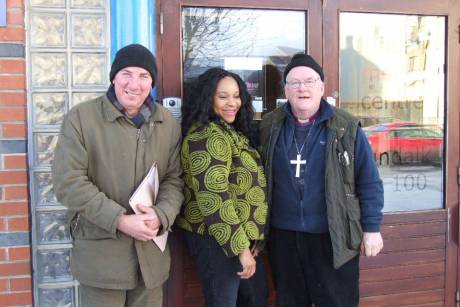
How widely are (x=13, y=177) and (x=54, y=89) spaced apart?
1.67 feet

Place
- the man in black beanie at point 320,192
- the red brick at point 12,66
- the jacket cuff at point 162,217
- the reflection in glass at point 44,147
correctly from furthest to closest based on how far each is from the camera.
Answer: the reflection in glass at point 44,147 < the red brick at point 12,66 < the man in black beanie at point 320,192 < the jacket cuff at point 162,217

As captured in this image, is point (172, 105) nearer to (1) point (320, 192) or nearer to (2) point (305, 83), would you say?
(2) point (305, 83)

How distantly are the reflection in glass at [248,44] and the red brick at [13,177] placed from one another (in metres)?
1.01

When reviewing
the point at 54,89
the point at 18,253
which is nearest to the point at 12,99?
the point at 54,89

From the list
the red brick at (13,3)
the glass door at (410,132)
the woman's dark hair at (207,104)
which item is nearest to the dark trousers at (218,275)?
the woman's dark hair at (207,104)

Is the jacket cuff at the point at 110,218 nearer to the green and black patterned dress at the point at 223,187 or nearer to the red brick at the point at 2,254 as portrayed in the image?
the green and black patterned dress at the point at 223,187

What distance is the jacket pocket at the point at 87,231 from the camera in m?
2.14

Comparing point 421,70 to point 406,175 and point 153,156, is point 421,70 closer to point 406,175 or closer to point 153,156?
point 406,175

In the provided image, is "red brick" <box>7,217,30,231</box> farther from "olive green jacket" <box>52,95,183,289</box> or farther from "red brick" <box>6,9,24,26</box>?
"red brick" <box>6,9,24,26</box>

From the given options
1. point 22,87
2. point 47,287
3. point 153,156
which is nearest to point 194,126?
point 153,156

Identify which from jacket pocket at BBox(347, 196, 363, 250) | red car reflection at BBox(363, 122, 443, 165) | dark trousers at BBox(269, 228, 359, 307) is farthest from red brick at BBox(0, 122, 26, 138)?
red car reflection at BBox(363, 122, 443, 165)

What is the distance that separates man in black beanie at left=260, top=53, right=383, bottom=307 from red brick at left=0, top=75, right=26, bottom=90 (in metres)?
1.31

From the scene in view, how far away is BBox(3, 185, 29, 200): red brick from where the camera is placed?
2562 millimetres

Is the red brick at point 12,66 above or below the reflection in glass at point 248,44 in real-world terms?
below
